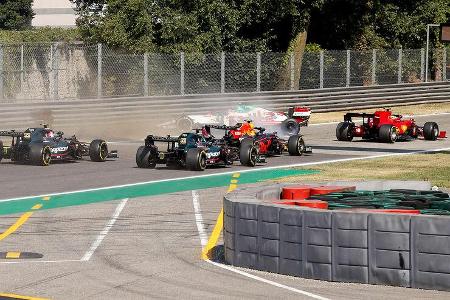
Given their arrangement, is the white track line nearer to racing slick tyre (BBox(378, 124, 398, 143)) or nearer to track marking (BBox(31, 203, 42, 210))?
track marking (BBox(31, 203, 42, 210))

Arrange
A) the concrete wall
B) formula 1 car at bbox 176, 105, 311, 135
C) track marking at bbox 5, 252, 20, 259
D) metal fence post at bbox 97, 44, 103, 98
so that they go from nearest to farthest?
track marking at bbox 5, 252, 20, 259 → formula 1 car at bbox 176, 105, 311, 135 → metal fence post at bbox 97, 44, 103, 98 → the concrete wall

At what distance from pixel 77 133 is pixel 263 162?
1008 cm

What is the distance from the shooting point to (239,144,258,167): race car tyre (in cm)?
2902

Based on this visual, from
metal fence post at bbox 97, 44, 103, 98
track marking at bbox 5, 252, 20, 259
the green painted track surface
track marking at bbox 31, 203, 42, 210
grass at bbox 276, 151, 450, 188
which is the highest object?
metal fence post at bbox 97, 44, 103, 98

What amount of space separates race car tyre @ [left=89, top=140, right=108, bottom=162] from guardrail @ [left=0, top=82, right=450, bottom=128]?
625 cm

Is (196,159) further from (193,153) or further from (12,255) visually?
(12,255)

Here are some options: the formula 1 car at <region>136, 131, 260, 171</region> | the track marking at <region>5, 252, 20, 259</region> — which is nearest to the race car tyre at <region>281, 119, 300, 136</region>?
the formula 1 car at <region>136, 131, 260, 171</region>

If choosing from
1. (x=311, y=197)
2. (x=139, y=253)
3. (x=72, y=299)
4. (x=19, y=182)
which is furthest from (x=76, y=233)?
(x=19, y=182)

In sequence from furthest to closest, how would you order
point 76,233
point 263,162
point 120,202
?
point 263,162, point 120,202, point 76,233

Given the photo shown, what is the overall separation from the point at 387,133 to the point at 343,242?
23.1m

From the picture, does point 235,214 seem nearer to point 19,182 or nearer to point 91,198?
point 91,198

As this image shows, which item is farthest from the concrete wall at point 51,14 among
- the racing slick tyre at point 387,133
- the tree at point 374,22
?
the racing slick tyre at point 387,133

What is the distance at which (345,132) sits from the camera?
3691cm

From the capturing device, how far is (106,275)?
543 inches
